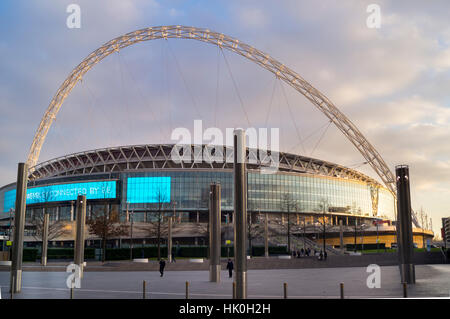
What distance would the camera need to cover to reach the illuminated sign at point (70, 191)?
111 m

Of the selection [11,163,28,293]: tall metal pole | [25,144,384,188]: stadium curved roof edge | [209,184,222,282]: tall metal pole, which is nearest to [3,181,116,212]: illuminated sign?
[25,144,384,188]: stadium curved roof edge

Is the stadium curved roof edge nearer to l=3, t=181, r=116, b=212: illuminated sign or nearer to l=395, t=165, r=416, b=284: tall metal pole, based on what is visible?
l=3, t=181, r=116, b=212: illuminated sign

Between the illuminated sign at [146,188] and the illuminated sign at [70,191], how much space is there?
14.5 ft

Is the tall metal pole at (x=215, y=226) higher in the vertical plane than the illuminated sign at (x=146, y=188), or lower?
lower

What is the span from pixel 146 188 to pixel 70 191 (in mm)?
20049

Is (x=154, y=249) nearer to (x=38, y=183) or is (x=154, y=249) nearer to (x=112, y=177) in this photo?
(x=112, y=177)

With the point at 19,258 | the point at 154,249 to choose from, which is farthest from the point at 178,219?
the point at 19,258

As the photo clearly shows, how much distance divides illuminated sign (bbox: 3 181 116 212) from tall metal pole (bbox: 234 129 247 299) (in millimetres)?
88741

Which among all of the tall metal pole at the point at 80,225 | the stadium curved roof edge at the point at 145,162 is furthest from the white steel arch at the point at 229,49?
the tall metal pole at the point at 80,225

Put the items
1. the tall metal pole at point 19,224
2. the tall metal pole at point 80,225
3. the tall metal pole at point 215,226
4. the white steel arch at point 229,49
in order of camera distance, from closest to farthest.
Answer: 1. the tall metal pole at point 19,224
2. the tall metal pole at point 215,226
3. the tall metal pole at point 80,225
4. the white steel arch at point 229,49

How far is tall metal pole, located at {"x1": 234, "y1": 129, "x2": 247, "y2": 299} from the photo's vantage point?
65.9 ft

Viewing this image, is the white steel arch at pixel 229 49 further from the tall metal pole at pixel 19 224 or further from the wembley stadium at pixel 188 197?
the tall metal pole at pixel 19 224
